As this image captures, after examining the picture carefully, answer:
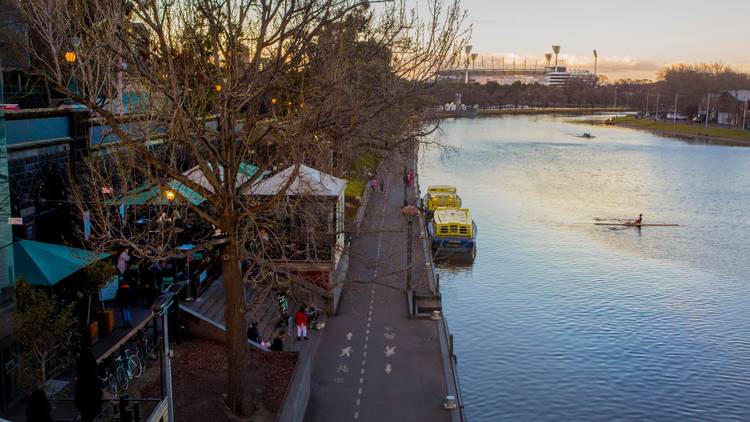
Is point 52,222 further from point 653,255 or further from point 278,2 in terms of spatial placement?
point 653,255

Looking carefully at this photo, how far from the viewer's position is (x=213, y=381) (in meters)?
16.0

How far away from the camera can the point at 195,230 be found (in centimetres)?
2430

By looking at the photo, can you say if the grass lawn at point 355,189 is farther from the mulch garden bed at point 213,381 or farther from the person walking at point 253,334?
the mulch garden bed at point 213,381


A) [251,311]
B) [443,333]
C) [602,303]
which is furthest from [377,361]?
[602,303]

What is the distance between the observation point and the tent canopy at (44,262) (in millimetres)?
15695

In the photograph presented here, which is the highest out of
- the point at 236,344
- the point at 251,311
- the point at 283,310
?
the point at 236,344

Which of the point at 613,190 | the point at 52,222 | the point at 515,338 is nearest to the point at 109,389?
the point at 52,222

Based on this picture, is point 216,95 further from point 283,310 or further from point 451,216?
point 451,216

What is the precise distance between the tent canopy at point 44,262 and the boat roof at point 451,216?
25407 millimetres

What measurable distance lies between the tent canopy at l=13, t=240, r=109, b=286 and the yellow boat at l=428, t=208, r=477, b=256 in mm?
23317

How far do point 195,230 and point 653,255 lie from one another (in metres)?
26.4

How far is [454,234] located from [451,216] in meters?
2.29

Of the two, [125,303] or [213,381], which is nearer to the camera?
[213,381]

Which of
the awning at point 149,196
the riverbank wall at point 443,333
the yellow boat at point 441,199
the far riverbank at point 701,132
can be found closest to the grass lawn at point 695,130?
the far riverbank at point 701,132
